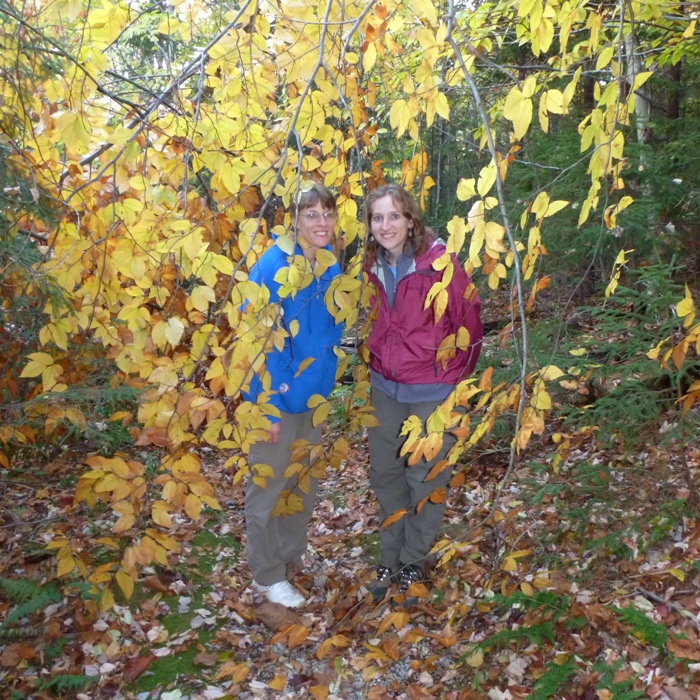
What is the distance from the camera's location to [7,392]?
11.6ft

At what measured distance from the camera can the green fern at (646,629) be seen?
8.00 ft

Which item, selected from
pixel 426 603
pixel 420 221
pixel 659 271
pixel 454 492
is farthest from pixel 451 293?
pixel 454 492

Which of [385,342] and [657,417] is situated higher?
[385,342]

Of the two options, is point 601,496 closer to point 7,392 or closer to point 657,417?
point 657,417

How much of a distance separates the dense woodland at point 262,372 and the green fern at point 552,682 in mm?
15

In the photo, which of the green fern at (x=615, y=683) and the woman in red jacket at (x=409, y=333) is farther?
the woman in red jacket at (x=409, y=333)

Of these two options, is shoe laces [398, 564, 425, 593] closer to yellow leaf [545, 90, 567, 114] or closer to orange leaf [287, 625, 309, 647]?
orange leaf [287, 625, 309, 647]

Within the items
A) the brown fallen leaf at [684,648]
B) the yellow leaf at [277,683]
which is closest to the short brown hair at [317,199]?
the yellow leaf at [277,683]

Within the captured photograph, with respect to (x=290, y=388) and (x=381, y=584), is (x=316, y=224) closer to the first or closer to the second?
(x=290, y=388)

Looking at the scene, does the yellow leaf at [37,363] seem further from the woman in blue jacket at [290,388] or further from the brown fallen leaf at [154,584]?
the brown fallen leaf at [154,584]

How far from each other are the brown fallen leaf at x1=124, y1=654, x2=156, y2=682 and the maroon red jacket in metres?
1.69

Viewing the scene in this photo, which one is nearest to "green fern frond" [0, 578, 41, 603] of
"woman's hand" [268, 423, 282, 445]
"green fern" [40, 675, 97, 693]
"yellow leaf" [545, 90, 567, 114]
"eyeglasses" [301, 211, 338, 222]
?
"green fern" [40, 675, 97, 693]

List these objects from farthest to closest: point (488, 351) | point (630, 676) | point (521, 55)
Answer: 1. point (521, 55)
2. point (488, 351)
3. point (630, 676)

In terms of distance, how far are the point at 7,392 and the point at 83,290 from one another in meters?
1.20
